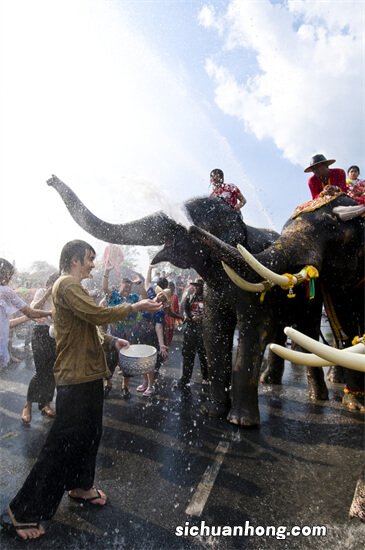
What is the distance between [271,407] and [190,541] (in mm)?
2861

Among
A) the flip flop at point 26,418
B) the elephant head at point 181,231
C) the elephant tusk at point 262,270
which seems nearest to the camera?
the elephant tusk at point 262,270

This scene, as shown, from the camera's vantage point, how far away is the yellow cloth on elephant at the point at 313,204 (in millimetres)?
4480

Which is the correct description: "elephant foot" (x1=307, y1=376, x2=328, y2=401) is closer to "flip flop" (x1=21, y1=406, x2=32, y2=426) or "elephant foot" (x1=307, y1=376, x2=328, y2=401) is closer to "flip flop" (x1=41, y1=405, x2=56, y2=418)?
"flip flop" (x1=41, y1=405, x2=56, y2=418)

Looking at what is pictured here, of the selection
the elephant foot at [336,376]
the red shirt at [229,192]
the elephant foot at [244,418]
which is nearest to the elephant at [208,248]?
the elephant foot at [244,418]

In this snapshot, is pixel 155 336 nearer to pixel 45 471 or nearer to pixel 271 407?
pixel 271 407

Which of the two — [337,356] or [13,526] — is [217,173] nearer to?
[337,356]

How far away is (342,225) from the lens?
14.3ft

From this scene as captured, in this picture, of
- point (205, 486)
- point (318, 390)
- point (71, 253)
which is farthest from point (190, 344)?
point (71, 253)

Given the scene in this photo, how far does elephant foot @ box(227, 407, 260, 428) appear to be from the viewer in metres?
3.95

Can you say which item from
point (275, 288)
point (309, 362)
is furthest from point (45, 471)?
point (275, 288)

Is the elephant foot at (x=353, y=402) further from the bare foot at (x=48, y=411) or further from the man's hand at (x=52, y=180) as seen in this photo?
the man's hand at (x=52, y=180)

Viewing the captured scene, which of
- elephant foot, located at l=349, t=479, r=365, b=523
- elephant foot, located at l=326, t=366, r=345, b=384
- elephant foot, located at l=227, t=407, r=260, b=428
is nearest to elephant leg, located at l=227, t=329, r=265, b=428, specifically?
elephant foot, located at l=227, t=407, r=260, b=428

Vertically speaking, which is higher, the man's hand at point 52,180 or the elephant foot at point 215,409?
the man's hand at point 52,180

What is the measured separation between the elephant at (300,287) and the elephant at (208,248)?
20cm
